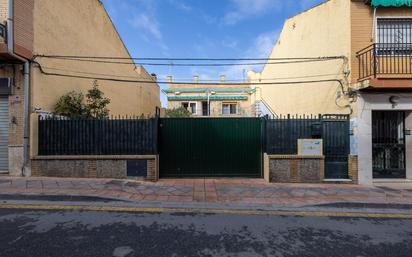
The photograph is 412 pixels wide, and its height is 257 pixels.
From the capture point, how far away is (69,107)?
9094 mm

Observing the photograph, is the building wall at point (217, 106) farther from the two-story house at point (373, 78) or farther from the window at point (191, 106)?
the two-story house at point (373, 78)

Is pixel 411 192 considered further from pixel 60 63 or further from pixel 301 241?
pixel 60 63

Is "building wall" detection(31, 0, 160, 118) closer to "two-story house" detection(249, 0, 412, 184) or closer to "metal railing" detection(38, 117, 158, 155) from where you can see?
"metal railing" detection(38, 117, 158, 155)

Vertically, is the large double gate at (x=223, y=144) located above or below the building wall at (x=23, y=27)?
below

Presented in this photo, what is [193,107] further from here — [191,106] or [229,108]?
[229,108]

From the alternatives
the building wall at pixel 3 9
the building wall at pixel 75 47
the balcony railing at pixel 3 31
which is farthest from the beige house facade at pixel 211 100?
the balcony railing at pixel 3 31

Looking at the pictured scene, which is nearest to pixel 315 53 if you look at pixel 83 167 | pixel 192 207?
pixel 192 207

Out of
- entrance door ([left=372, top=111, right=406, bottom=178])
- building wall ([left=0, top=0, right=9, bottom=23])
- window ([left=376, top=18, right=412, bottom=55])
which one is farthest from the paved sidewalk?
window ([left=376, top=18, right=412, bottom=55])

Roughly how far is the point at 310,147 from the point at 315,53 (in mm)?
4590

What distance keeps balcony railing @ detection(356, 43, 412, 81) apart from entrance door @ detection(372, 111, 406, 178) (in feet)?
4.97

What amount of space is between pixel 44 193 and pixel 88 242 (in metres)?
3.14

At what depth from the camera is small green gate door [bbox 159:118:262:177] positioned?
849 cm

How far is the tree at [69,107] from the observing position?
29.5 feet

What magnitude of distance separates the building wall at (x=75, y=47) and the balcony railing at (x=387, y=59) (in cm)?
1083
